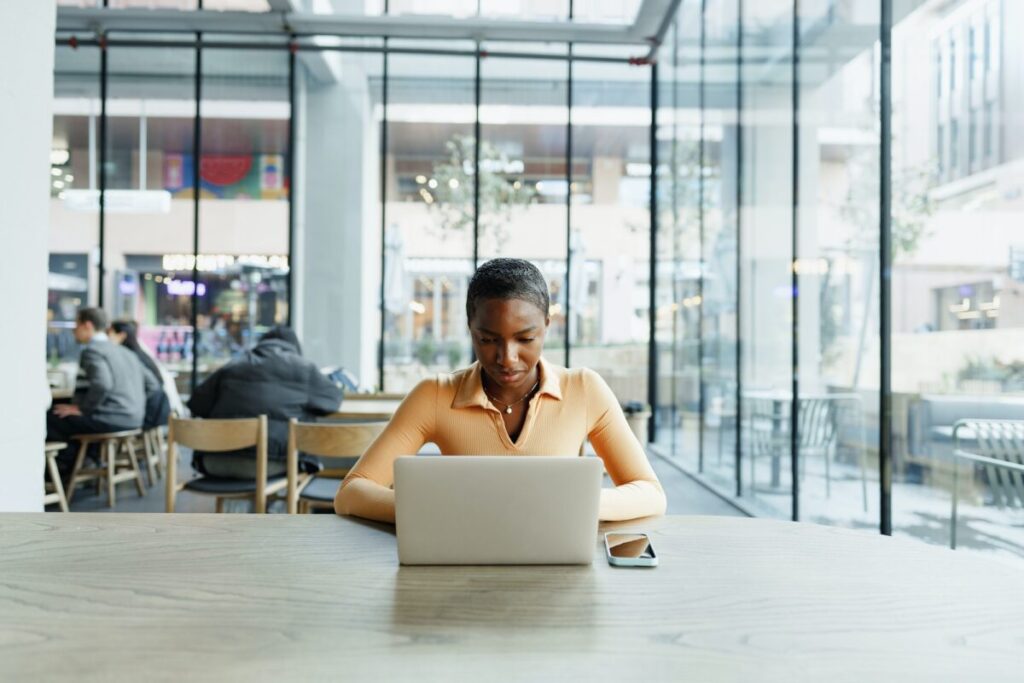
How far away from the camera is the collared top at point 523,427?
175cm

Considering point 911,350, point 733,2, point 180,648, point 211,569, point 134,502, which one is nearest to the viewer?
point 180,648

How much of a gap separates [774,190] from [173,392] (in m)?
5.19

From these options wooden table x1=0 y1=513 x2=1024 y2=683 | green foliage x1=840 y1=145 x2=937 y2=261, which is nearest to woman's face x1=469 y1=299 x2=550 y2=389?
wooden table x1=0 y1=513 x2=1024 y2=683

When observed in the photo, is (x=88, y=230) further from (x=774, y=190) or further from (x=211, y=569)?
(x=211, y=569)

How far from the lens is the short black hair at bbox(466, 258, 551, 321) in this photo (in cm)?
168

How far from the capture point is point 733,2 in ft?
18.6

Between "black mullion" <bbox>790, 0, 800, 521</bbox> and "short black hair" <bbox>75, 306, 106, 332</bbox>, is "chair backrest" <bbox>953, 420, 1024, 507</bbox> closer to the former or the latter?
"black mullion" <bbox>790, 0, 800, 521</bbox>

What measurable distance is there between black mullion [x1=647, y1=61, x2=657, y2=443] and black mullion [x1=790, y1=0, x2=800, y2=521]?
3.21 m

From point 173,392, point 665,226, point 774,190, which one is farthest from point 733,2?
point 173,392

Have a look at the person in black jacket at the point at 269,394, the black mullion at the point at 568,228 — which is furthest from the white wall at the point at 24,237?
the black mullion at the point at 568,228

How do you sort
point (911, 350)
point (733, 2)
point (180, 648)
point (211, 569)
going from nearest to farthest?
point (180, 648)
point (211, 569)
point (911, 350)
point (733, 2)

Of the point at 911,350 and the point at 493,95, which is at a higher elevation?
the point at 493,95

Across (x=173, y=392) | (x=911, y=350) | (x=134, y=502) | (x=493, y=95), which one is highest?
(x=493, y=95)

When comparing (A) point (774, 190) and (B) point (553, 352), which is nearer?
(A) point (774, 190)
